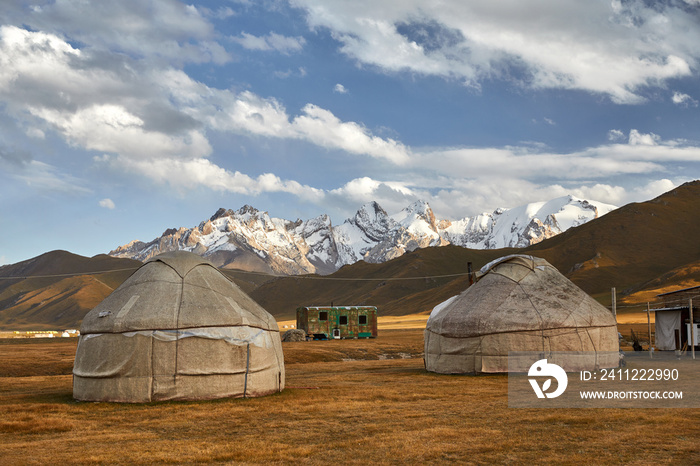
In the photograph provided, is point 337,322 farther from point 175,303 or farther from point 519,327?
point 175,303

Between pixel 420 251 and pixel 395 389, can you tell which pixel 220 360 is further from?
pixel 420 251

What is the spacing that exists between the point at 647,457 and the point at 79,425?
9321mm

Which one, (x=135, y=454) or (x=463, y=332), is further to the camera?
(x=463, y=332)

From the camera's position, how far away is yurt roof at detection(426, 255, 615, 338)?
1959cm

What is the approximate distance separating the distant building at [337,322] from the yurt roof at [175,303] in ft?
106

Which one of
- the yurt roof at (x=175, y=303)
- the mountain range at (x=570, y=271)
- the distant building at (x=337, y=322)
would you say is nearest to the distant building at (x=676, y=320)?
the distant building at (x=337, y=322)

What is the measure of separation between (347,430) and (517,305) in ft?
37.0

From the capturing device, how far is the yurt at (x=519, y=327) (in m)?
19.4

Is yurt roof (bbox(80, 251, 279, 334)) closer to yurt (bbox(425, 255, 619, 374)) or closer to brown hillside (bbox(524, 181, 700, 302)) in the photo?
yurt (bbox(425, 255, 619, 374))

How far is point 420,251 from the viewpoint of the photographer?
192 m

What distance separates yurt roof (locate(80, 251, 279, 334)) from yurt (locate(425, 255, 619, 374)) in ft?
22.5

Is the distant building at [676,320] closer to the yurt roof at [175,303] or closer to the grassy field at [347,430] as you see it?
the grassy field at [347,430]

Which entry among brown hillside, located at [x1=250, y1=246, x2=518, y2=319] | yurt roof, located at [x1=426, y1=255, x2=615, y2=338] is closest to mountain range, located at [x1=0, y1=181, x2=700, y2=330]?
brown hillside, located at [x1=250, y1=246, x2=518, y2=319]

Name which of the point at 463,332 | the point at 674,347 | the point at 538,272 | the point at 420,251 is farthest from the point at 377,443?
the point at 420,251
